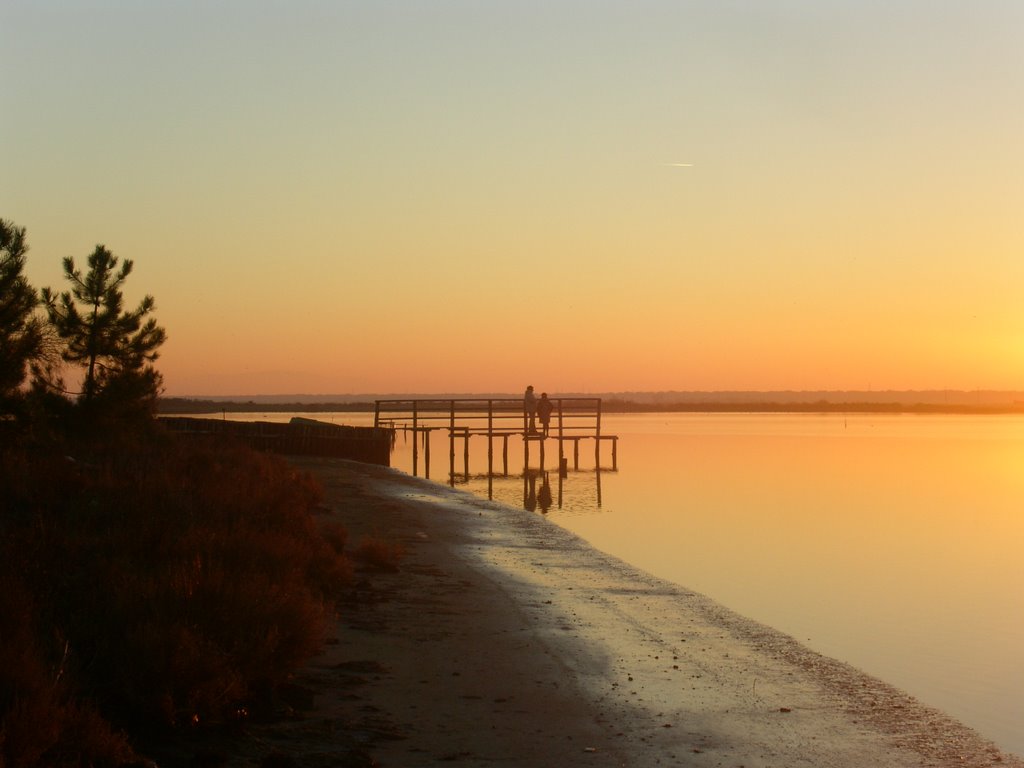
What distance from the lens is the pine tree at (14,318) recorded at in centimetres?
1700

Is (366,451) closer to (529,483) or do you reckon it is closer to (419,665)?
(529,483)

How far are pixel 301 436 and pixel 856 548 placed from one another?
65.5ft

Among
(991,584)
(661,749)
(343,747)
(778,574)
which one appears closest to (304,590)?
(343,747)

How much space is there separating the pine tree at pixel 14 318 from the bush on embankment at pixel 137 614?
12.3 feet

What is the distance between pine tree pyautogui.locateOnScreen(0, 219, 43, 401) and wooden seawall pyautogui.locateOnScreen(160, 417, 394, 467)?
13.8 metres

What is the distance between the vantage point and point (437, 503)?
26359mm

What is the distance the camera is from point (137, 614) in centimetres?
780

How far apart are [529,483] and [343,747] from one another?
108 ft

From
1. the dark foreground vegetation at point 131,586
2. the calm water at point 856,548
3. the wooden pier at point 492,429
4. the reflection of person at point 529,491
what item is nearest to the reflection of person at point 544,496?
the reflection of person at point 529,491

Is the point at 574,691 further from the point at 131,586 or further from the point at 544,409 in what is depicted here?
the point at 544,409

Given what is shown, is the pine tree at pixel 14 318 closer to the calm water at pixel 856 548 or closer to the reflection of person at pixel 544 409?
the calm water at pixel 856 548

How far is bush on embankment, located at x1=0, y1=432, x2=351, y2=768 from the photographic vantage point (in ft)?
20.2

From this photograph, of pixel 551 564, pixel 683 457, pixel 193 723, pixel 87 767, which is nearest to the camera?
pixel 87 767

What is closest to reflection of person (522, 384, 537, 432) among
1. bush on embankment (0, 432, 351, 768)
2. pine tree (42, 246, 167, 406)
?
pine tree (42, 246, 167, 406)
